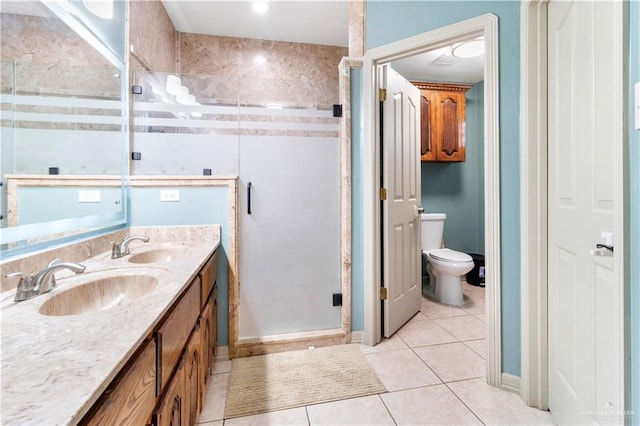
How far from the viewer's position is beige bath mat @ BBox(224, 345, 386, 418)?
1618 millimetres

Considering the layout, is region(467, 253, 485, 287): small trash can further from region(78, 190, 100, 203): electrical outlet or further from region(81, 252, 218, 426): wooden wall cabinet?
region(78, 190, 100, 203): electrical outlet

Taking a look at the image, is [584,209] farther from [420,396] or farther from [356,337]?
[356,337]

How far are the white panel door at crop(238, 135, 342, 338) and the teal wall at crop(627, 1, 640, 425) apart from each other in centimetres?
154

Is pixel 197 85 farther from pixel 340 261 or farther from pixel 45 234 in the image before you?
pixel 340 261

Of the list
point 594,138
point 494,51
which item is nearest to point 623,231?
point 594,138

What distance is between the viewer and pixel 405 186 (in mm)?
2516

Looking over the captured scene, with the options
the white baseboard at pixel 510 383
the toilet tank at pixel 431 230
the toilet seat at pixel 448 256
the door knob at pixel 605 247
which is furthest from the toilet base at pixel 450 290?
the door knob at pixel 605 247

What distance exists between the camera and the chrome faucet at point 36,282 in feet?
→ 3.04

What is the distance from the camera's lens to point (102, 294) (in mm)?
1141

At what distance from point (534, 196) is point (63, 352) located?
6.28ft

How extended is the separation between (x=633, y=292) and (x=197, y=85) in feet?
8.12

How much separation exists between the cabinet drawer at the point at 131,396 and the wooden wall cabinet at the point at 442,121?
3.28 metres

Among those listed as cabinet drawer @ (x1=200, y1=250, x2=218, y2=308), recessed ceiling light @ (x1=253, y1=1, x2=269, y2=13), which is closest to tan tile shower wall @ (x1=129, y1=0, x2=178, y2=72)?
recessed ceiling light @ (x1=253, y1=1, x2=269, y2=13)

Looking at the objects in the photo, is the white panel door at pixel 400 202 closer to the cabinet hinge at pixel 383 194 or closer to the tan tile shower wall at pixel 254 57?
the cabinet hinge at pixel 383 194
